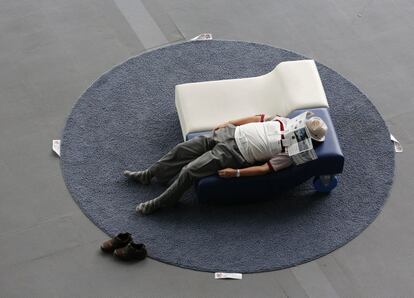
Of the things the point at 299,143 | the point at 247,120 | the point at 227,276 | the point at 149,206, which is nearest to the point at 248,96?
the point at 247,120

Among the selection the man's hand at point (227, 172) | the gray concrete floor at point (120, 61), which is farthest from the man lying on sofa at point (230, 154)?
the gray concrete floor at point (120, 61)

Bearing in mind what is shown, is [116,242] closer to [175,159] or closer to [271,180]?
[175,159]

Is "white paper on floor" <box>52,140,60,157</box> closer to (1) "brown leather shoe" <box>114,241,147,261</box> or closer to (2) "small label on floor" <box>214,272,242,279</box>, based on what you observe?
(1) "brown leather shoe" <box>114,241,147,261</box>

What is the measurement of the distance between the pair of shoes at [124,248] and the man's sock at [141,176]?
0.58 meters

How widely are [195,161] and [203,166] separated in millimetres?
90

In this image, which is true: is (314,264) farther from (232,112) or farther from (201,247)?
(232,112)

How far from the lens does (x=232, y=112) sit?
20.4 feet

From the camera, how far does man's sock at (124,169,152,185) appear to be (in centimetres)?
598

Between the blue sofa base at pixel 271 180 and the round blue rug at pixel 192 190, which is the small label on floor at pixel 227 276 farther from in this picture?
the blue sofa base at pixel 271 180

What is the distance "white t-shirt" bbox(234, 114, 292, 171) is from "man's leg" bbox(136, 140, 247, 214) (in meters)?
0.08

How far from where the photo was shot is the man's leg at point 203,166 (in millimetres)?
5684

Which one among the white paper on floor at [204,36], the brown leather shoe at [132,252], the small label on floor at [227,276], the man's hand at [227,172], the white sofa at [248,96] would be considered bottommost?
the small label on floor at [227,276]

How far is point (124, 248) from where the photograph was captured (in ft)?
18.1

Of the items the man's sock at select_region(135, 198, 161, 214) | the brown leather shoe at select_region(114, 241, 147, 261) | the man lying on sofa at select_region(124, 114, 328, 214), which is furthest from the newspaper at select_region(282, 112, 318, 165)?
the brown leather shoe at select_region(114, 241, 147, 261)
